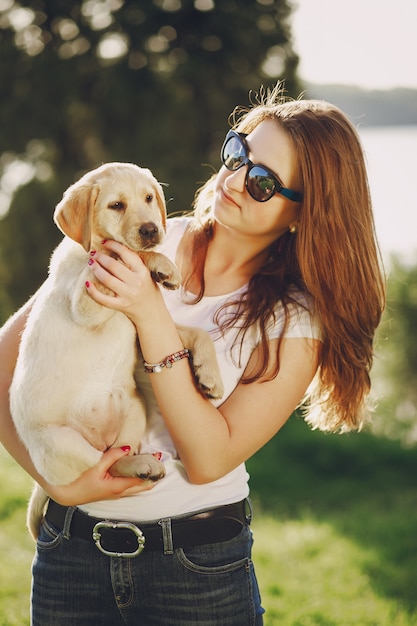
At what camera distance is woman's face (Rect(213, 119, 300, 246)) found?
2.53 meters

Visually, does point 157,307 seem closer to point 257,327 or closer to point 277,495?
point 257,327

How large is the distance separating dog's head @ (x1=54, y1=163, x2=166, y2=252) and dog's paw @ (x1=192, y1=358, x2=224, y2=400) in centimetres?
47

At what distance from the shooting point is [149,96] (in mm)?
10633

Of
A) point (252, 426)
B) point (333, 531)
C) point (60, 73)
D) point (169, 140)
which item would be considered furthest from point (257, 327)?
point (60, 73)

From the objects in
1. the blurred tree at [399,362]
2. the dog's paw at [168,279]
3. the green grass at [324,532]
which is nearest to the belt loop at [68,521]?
the dog's paw at [168,279]

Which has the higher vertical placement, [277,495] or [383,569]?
[383,569]

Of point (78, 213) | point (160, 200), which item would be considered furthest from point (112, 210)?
point (160, 200)

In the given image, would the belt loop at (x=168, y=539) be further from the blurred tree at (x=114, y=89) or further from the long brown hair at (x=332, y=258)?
the blurred tree at (x=114, y=89)

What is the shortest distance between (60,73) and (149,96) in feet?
4.90

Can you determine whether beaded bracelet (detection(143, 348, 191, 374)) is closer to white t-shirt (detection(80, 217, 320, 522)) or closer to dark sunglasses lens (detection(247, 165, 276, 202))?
white t-shirt (detection(80, 217, 320, 522))

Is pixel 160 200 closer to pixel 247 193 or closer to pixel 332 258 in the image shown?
pixel 247 193

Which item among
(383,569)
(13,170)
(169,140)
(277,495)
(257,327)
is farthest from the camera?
(13,170)

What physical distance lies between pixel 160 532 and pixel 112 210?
111 centimetres

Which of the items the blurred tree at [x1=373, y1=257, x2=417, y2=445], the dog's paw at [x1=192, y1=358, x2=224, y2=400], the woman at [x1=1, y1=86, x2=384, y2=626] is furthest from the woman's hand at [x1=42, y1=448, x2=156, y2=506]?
the blurred tree at [x1=373, y1=257, x2=417, y2=445]
